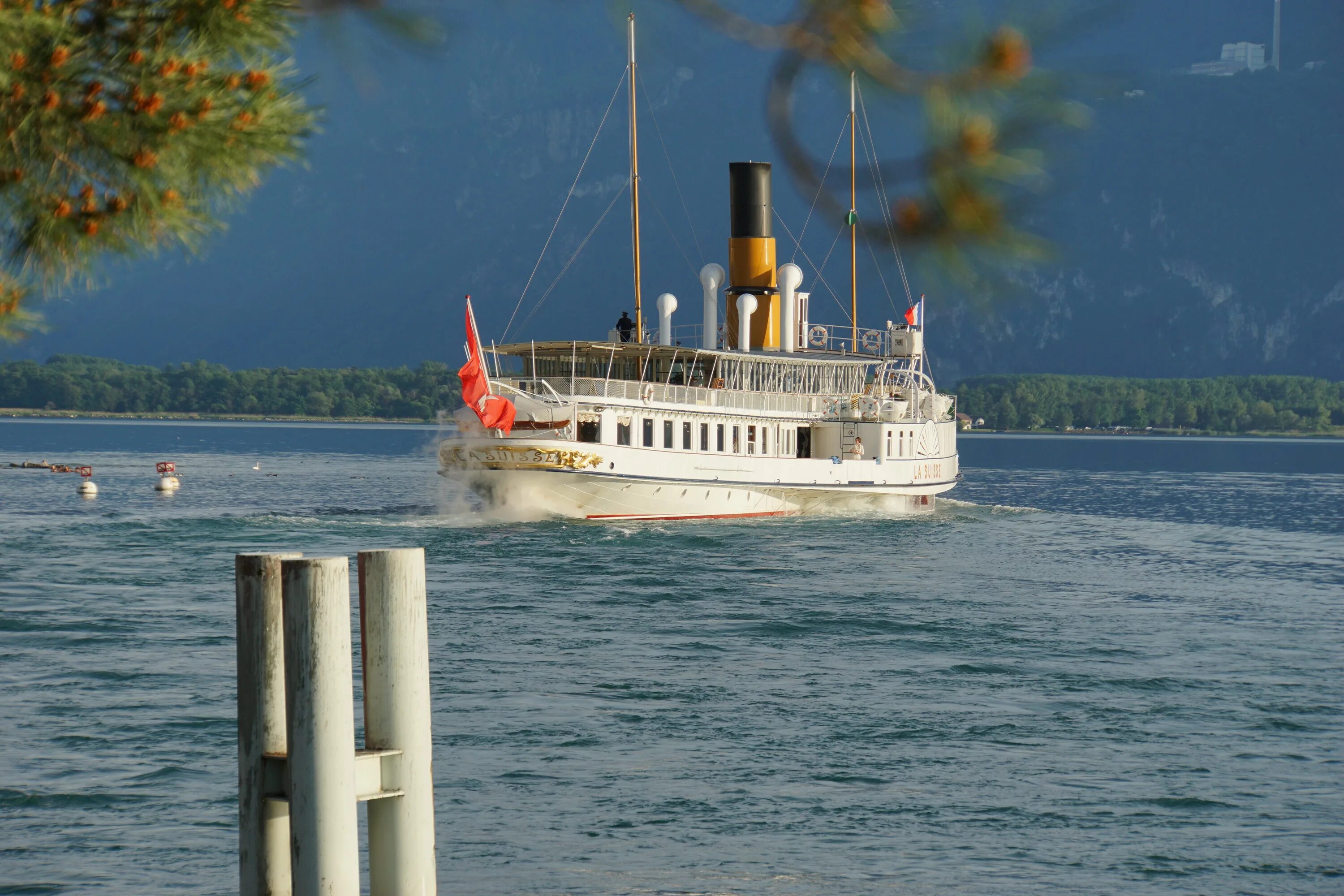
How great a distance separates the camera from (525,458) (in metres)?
46.6

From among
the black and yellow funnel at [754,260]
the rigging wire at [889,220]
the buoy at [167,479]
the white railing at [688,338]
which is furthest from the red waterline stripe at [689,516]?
the rigging wire at [889,220]

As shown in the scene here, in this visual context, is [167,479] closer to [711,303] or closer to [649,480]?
[711,303]

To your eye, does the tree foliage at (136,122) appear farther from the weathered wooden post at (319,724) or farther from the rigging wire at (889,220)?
the rigging wire at (889,220)

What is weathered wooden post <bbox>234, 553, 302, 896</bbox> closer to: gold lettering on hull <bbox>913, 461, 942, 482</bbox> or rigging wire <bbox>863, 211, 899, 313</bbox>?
rigging wire <bbox>863, 211, 899, 313</bbox>

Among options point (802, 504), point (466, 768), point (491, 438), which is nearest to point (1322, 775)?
point (466, 768)

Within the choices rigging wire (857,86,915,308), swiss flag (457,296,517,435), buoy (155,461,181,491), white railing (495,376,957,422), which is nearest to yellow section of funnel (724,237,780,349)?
white railing (495,376,957,422)

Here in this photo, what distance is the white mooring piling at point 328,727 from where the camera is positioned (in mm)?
9164

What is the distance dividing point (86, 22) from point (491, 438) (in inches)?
1585

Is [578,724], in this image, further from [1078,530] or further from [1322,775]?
[1078,530]

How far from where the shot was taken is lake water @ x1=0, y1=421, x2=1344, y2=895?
608 inches

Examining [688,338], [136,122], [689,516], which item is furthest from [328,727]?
[688,338]

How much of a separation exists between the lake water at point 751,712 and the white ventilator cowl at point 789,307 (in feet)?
34.1

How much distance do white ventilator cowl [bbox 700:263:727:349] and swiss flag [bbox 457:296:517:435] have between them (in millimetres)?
10960

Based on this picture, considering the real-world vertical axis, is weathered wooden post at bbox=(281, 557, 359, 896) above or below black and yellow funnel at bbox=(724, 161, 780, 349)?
below
